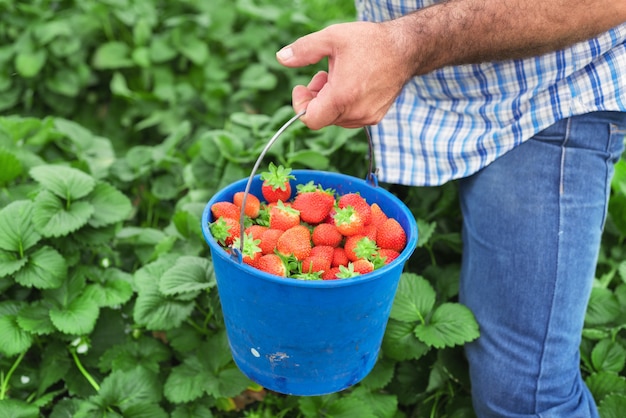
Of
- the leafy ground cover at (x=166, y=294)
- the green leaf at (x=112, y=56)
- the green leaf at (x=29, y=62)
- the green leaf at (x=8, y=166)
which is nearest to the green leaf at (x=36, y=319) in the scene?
the leafy ground cover at (x=166, y=294)

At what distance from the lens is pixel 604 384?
165cm

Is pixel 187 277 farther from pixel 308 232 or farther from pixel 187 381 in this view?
pixel 308 232

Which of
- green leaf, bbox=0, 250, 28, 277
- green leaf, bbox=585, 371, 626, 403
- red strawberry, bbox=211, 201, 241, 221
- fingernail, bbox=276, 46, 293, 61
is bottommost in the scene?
green leaf, bbox=585, 371, 626, 403

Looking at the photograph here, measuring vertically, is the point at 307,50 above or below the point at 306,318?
above

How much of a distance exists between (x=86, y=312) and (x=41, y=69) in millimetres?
1631

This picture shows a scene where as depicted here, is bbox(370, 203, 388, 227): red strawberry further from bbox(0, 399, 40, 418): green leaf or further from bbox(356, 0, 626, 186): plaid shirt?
bbox(0, 399, 40, 418): green leaf

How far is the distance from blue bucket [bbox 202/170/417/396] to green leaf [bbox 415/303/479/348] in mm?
218

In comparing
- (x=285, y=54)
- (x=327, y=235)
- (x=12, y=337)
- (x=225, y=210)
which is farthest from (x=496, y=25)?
(x=12, y=337)

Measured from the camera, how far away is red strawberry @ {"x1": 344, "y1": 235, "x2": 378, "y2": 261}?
1.21 metres

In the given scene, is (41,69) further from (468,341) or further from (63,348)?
(468,341)

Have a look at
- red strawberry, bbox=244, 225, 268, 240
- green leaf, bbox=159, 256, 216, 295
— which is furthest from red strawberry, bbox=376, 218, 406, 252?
green leaf, bbox=159, 256, 216, 295

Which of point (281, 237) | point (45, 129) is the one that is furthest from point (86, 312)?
point (45, 129)

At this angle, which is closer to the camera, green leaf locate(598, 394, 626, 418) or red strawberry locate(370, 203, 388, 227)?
red strawberry locate(370, 203, 388, 227)

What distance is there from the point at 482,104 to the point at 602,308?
0.63m
